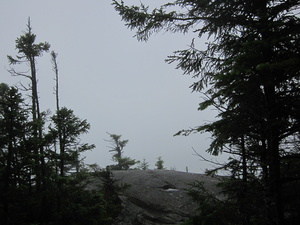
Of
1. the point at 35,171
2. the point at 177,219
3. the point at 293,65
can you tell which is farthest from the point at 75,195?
the point at 293,65

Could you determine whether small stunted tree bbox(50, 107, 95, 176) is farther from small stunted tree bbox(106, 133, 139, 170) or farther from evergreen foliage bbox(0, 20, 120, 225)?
small stunted tree bbox(106, 133, 139, 170)

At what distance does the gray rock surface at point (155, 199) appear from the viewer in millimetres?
14375

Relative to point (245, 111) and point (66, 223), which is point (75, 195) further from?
point (245, 111)

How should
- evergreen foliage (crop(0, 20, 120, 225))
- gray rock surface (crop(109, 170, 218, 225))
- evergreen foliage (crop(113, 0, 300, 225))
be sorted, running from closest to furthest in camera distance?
1. evergreen foliage (crop(113, 0, 300, 225))
2. evergreen foliage (crop(0, 20, 120, 225))
3. gray rock surface (crop(109, 170, 218, 225))

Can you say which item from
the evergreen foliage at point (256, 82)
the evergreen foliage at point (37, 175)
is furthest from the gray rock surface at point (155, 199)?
the evergreen foliage at point (256, 82)

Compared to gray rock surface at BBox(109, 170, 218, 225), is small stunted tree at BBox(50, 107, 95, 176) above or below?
above

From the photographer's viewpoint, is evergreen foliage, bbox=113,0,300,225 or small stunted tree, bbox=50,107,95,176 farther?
small stunted tree, bbox=50,107,95,176

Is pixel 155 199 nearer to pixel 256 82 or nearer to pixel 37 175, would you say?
pixel 37 175

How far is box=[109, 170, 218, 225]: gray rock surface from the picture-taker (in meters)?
14.4

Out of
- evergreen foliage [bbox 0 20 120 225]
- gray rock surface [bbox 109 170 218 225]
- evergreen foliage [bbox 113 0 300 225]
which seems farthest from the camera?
gray rock surface [bbox 109 170 218 225]

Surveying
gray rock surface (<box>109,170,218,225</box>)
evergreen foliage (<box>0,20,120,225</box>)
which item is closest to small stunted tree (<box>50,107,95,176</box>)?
evergreen foliage (<box>0,20,120,225</box>)

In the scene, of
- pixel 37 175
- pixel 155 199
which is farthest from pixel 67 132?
pixel 155 199

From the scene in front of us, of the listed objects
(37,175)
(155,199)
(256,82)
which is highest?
(256,82)

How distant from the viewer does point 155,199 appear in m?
16.8
